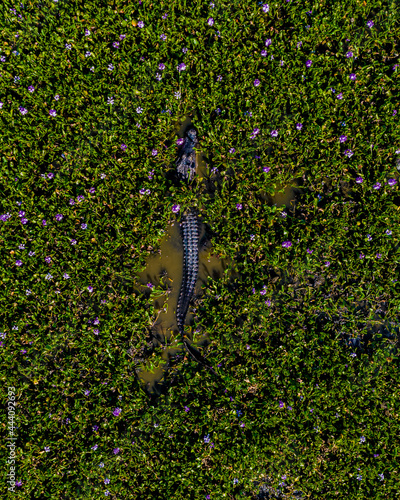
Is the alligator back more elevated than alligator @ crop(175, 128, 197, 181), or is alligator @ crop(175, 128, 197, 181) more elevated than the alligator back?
alligator @ crop(175, 128, 197, 181)

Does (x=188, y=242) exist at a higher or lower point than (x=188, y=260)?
higher

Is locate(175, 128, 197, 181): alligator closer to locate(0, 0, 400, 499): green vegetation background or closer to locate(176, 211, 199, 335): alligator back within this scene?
locate(0, 0, 400, 499): green vegetation background

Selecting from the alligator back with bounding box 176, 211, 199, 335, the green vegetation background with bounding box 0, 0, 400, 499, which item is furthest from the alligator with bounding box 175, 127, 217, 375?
the green vegetation background with bounding box 0, 0, 400, 499

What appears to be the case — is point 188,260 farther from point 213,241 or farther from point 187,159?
point 187,159

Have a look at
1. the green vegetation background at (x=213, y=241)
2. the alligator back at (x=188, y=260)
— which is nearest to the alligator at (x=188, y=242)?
the alligator back at (x=188, y=260)

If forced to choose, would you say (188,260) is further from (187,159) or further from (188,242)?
(187,159)

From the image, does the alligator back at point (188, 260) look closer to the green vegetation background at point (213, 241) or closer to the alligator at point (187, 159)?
the green vegetation background at point (213, 241)

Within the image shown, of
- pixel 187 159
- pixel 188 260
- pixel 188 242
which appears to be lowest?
pixel 188 260

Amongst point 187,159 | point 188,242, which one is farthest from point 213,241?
point 187,159

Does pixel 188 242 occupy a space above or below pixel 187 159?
below
